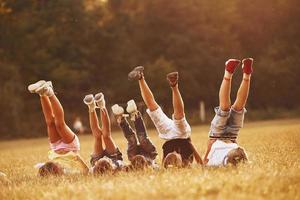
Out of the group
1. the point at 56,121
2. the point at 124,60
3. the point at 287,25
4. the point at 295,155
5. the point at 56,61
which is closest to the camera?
the point at 56,121

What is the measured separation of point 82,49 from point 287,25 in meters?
13.5

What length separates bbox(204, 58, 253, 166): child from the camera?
5.67 metres

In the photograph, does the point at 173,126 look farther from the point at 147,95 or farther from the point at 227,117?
the point at 227,117

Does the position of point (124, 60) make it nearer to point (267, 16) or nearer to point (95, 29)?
point (95, 29)

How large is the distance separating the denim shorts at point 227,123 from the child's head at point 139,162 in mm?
774

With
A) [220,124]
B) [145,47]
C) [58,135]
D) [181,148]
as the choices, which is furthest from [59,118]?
[145,47]

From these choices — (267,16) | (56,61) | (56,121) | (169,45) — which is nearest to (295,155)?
(56,121)

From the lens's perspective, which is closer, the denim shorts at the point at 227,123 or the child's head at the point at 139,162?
the child's head at the point at 139,162

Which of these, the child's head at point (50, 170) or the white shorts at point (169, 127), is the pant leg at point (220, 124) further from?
the child's head at point (50, 170)

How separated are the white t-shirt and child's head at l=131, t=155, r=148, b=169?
628 millimetres

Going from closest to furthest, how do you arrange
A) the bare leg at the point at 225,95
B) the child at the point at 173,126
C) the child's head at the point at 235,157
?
the child's head at the point at 235,157 → the bare leg at the point at 225,95 → the child at the point at 173,126

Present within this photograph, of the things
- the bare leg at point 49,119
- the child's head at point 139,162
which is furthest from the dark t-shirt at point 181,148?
the bare leg at point 49,119

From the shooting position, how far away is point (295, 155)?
6.84m

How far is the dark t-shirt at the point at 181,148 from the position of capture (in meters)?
5.95
